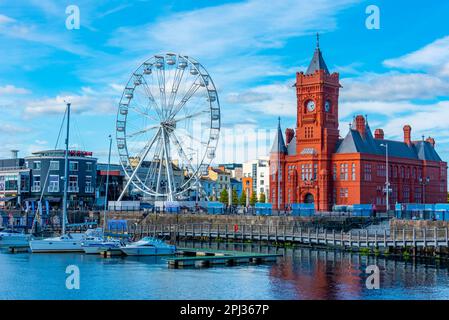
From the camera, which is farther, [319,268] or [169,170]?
[169,170]

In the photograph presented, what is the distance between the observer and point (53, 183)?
113 m

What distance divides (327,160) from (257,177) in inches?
2645

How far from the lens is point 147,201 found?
11269 centimetres

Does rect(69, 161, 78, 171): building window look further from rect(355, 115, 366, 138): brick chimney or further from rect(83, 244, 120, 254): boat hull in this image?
rect(83, 244, 120, 254): boat hull

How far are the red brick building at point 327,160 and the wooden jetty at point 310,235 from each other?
60.4ft

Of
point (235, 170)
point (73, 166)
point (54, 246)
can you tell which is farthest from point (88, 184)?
point (235, 170)

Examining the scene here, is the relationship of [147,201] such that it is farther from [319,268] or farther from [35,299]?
[35,299]

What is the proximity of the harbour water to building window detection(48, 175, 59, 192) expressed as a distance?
169 feet

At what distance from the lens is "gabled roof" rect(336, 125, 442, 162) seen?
3782 inches

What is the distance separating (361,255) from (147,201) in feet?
185

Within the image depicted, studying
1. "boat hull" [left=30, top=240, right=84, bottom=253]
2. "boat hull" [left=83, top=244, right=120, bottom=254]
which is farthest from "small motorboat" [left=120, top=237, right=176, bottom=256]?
"boat hull" [left=30, top=240, right=84, bottom=253]

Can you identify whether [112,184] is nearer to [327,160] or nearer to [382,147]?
[327,160]
